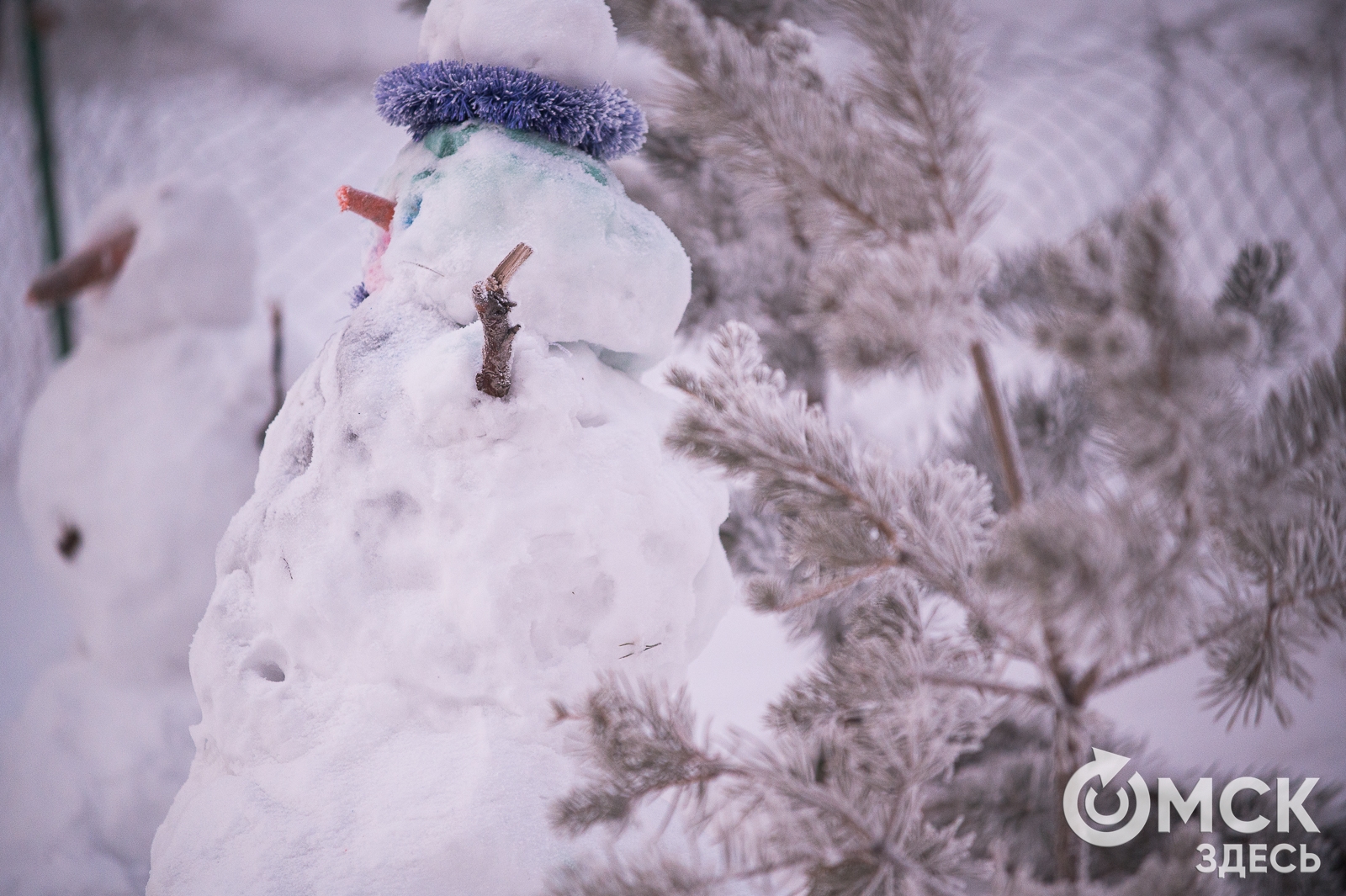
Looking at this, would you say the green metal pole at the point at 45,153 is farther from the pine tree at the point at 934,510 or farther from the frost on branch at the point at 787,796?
the frost on branch at the point at 787,796

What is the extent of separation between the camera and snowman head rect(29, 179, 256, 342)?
46.2 inches

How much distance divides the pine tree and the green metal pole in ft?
5.48

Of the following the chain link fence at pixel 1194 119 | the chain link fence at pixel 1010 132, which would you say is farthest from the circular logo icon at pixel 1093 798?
the chain link fence at pixel 1194 119

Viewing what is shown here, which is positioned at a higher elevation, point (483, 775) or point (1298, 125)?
point (1298, 125)

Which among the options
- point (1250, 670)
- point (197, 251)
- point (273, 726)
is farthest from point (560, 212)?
point (197, 251)

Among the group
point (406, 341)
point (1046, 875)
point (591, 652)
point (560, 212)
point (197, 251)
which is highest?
point (560, 212)

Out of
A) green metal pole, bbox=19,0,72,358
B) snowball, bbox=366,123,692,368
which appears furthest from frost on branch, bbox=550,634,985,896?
Answer: green metal pole, bbox=19,0,72,358

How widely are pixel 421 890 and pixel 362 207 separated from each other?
1.72 ft

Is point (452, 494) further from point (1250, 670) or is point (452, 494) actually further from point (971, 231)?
point (1250, 670)

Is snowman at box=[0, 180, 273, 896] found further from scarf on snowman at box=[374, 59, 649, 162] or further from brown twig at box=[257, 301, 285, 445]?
scarf on snowman at box=[374, 59, 649, 162]

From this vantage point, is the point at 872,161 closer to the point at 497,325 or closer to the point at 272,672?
the point at 497,325

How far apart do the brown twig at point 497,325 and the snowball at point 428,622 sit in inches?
0.6

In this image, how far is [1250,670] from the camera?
539mm

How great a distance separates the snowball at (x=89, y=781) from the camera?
108 centimetres
